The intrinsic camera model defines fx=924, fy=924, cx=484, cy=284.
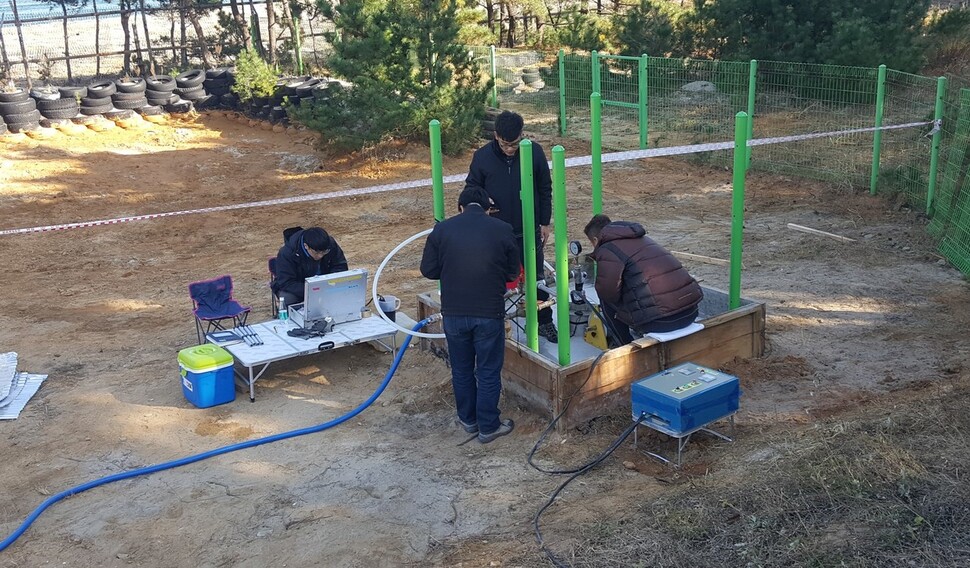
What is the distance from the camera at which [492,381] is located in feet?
19.6

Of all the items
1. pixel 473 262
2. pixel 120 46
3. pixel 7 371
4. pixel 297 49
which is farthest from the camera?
pixel 120 46

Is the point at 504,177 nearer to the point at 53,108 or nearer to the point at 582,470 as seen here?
the point at 582,470

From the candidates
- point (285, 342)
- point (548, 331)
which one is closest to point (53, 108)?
point (285, 342)

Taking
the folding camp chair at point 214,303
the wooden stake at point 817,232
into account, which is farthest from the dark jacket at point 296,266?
the wooden stake at point 817,232

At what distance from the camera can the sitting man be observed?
6184mm

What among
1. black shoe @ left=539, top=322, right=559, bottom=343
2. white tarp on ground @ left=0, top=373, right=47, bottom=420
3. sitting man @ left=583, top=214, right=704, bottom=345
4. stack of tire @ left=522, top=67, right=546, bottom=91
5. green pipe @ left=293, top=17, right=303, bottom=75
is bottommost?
white tarp on ground @ left=0, top=373, right=47, bottom=420

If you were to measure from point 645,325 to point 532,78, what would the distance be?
52.3 ft

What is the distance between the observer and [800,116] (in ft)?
45.6

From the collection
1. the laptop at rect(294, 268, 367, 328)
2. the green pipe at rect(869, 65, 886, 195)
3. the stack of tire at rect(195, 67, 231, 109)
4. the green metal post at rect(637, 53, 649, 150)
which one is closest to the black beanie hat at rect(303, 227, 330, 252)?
the laptop at rect(294, 268, 367, 328)

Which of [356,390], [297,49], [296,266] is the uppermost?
[297,49]

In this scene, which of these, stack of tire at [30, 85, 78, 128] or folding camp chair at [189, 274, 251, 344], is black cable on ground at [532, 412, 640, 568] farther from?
stack of tire at [30, 85, 78, 128]

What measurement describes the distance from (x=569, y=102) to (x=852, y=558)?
1421 cm

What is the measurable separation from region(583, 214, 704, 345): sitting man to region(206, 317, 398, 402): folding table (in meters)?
2.00

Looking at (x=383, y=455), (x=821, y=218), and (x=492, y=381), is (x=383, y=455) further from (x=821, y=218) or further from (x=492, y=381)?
(x=821, y=218)
